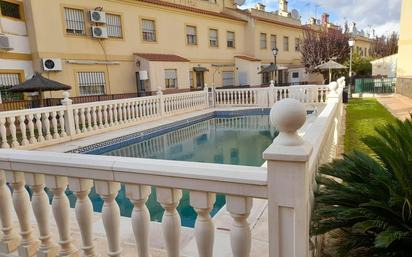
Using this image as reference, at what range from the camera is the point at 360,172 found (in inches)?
95.0

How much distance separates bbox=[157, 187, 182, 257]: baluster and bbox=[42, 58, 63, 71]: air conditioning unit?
48.5 feet

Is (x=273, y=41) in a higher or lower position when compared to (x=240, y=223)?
higher

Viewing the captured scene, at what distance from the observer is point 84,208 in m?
2.03

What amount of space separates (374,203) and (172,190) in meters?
1.28

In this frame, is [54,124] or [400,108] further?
[400,108]

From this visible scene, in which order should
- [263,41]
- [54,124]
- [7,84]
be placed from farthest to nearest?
[263,41] → [7,84] → [54,124]

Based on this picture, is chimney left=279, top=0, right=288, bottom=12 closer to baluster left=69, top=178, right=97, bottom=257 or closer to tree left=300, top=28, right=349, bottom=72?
tree left=300, top=28, right=349, bottom=72

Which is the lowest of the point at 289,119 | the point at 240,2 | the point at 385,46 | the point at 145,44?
the point at 289,119

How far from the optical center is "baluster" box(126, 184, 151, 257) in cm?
183

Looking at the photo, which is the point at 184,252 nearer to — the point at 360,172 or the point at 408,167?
the point at 360,172

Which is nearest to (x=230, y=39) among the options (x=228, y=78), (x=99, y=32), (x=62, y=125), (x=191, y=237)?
(x=228, y=78)

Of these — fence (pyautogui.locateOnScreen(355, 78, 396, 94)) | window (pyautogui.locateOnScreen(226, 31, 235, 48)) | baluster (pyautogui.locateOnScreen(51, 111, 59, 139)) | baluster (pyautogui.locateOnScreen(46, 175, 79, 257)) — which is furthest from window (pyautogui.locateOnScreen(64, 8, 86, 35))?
fence (pyautogui.locateOnScreen(355, 78, 396, 94))

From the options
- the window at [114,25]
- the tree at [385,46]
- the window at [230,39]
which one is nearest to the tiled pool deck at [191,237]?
the window at [114,25]

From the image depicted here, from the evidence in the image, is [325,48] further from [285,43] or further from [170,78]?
[170,78]
